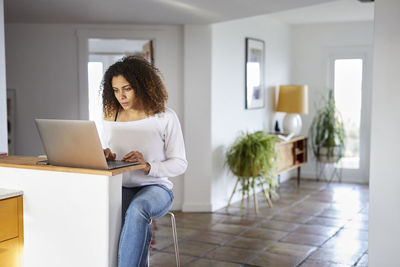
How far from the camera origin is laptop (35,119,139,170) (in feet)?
8.37

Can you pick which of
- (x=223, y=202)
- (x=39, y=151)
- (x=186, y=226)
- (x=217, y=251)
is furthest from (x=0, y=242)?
(x=223, y=202)

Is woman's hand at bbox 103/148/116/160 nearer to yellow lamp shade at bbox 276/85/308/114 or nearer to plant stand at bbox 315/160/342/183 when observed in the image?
yellow lamp shade at bbox 276/85/308/114

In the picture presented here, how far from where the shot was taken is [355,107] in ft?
25.5

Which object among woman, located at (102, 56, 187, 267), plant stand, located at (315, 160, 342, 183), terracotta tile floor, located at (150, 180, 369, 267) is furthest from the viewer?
plant stand, located at (315, 160, 342, 183)

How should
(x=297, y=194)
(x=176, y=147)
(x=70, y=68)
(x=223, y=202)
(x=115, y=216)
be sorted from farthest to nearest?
(x=297, y=194), (x=223, y=202), (x=70, y=68), (x=176, y=147), (x=115, y=216)

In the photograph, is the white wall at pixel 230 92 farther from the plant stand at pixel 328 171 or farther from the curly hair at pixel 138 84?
the curly hair at pixel 138 84

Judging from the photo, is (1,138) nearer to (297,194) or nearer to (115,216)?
(115,216)

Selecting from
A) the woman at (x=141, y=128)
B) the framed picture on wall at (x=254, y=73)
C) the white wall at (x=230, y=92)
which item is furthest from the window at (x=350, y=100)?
the woman at (x=141, y=128)

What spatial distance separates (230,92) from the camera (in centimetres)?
627

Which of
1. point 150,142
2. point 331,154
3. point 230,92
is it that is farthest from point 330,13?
point 150,142

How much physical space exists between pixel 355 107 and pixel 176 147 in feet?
17.7

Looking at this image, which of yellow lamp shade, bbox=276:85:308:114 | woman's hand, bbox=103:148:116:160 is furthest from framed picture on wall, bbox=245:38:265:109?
woman's hand, bbox=103:148:116:160

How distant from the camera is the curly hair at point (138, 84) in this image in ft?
10.1

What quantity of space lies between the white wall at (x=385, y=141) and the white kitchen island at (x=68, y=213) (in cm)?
156
